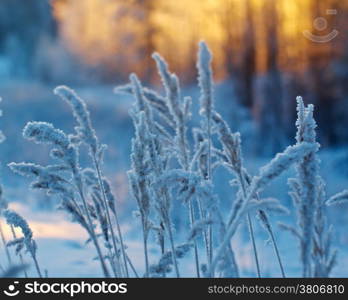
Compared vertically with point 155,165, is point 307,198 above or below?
below

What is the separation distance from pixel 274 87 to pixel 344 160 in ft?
3.12

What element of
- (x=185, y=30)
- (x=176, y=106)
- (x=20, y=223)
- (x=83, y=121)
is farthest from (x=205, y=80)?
(x=185, y=30)

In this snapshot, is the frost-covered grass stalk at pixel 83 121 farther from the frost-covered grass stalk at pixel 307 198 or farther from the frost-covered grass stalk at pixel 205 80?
the frost-covered grass stalk at pixel 307 198

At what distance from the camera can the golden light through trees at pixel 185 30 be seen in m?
4.72

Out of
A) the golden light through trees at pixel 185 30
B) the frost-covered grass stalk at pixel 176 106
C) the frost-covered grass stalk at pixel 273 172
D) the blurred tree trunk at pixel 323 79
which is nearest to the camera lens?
the frost-covered grass stalk at pixel 273 172

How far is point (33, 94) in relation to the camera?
5.92m

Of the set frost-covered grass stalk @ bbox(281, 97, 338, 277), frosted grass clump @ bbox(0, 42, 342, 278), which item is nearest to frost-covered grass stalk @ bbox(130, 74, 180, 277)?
frosted grass clump @ bbox(0, 42, 342, 278)

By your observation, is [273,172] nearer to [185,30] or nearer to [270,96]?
[270,96]

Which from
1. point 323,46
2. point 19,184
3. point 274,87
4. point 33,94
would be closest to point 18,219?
point 19,184

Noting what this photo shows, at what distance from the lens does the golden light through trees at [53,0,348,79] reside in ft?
15.5

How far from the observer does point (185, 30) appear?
5.19 meters

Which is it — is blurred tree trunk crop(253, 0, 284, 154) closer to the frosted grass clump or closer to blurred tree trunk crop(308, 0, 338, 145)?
blurred tree trunk crop(308, 0, 338, 145)

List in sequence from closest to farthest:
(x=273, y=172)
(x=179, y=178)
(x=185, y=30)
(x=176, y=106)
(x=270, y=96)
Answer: (x=273, y=172) → (x=179, y=178) → (x=176, y=106) → (x=270, y=96) → (x=185, y=30)

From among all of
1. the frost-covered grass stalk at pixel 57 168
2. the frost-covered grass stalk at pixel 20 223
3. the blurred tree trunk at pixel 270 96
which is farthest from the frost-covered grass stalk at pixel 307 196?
the blurred tree trunk at pixel 270 96
